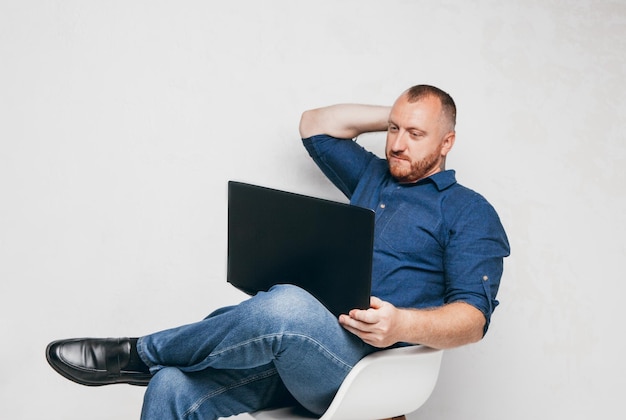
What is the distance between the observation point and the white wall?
97.3 inches

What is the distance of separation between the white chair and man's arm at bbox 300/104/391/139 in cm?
76

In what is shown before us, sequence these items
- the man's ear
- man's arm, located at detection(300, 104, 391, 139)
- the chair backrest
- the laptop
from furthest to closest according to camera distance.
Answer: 1. man's arm, located at detection(300, 104, 391, 139)
2. the man's ear
3. the chair backrest
4. the laptop

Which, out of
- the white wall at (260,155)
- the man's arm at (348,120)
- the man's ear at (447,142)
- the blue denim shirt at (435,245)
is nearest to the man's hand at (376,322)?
the blue denim shirt at (435,245)

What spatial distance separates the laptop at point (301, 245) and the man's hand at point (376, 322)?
0.07ft

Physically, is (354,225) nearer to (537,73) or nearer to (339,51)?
(339,51)

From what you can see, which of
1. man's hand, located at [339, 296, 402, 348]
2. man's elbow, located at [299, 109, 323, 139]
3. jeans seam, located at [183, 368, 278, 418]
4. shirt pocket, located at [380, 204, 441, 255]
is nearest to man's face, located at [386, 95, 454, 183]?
shirt pocket, located at [380, 204, 441, 255]

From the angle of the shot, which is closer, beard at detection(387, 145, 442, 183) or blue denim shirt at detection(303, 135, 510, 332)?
blue denim shirt at detection(303, 135, 510, 332)

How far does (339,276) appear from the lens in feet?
5.86

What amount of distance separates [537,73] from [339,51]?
71 centimetres

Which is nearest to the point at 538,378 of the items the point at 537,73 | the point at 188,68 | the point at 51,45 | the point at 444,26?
the point at 537,73

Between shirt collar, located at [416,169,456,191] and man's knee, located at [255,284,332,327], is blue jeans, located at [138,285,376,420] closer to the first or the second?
man's knee, located at [255,284,332,327]

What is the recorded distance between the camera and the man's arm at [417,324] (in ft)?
5.82

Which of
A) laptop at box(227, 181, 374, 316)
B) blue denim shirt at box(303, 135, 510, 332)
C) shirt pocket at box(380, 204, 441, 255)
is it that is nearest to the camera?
laptop at box(227, 181, 374, 316)

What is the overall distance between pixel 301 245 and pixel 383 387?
15.5 inches
